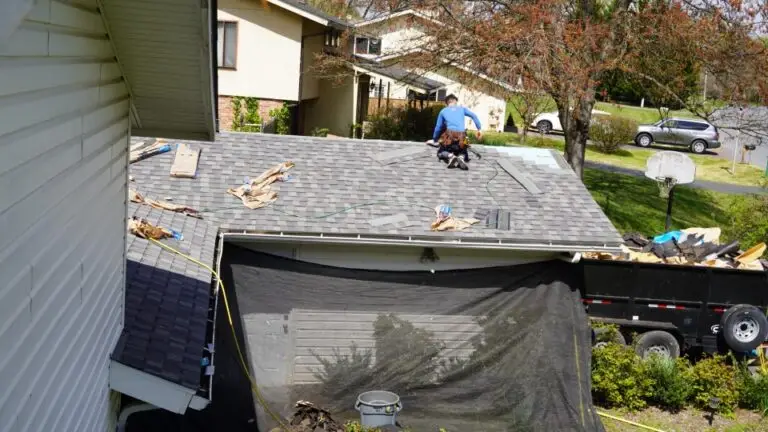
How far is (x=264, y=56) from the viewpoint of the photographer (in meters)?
28.4

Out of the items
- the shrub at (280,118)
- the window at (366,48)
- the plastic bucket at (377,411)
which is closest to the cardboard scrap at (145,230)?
the plastic bucket at (377,411)

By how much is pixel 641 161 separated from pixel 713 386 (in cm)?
2320

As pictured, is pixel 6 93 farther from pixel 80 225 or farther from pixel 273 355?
pixel 273 355

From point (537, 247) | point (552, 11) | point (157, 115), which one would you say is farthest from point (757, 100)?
point (157, 115)

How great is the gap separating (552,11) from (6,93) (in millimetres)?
17177

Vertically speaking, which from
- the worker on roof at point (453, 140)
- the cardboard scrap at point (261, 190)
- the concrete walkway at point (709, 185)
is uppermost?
the worker on roof at point (453, 140)

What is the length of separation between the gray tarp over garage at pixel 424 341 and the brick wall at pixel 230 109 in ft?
55.7

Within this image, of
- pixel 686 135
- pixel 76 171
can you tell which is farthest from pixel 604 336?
pixel 686 135

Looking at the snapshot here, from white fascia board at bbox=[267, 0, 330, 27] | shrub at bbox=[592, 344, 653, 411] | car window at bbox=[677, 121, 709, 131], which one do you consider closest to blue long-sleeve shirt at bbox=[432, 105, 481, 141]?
shrub at bbox=[592, 344, 653, 411]

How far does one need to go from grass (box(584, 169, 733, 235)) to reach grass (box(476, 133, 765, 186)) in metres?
3.70

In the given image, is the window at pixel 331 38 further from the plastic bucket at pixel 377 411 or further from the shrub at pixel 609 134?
the plastic bucket at pixel 377 411

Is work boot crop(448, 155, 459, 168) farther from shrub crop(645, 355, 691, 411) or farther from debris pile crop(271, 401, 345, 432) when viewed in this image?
debris pile crop(271, 401, 345, 432)

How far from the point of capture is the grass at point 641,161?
33559 millimetres

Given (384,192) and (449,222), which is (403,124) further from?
(449,222)
